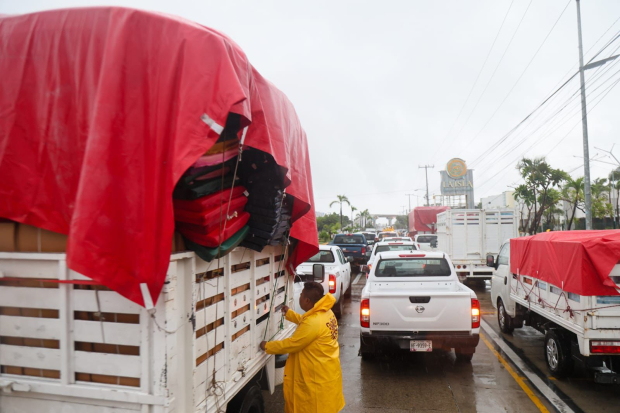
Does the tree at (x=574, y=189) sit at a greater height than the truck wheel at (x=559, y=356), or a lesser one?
greater

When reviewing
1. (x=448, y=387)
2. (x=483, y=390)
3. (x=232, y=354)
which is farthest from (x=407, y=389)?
(x=232, y=354)

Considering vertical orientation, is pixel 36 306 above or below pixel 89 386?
above

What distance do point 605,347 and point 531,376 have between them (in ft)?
4.88

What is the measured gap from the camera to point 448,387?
558 cm

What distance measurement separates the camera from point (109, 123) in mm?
2051

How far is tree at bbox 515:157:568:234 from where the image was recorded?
2875 cm

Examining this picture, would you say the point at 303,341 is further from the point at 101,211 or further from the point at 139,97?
the point at 139,97

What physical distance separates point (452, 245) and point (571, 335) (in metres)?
9.82

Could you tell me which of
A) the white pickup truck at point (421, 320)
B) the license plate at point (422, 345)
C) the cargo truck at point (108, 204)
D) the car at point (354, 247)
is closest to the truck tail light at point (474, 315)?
the white pickup truck at point (421, 320)

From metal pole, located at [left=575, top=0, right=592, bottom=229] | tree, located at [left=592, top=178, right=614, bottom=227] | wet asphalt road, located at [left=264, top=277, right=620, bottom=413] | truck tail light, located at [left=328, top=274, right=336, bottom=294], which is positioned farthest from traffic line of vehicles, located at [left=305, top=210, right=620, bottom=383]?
tree, located at [left=592, top=178, right=614, bottom=227]

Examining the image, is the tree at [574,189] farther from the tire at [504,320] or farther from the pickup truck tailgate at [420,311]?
the pickup truck tailgate at [420,311]

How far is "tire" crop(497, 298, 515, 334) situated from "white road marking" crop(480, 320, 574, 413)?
22cm

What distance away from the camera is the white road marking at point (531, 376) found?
4.97 meters

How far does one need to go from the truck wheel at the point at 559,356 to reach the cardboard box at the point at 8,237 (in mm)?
6265
